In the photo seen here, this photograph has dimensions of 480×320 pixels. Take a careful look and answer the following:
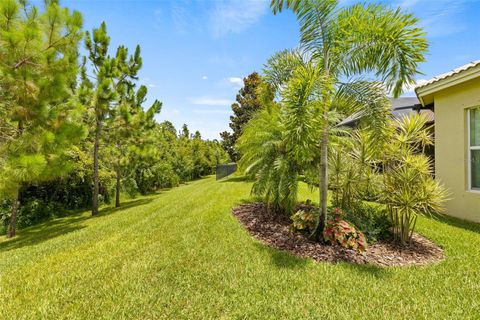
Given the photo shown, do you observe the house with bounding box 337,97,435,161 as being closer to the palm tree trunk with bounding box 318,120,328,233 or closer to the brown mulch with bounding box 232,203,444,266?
the palm tree trunk with bounding box 318,120,328,233

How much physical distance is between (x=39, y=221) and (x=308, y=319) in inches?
487

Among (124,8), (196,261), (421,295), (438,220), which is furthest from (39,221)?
(438,220)

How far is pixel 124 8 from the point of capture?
6.31 m

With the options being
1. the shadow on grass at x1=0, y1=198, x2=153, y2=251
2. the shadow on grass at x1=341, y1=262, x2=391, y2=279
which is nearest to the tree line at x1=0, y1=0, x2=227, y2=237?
the shadow on grass at x1=0, y1=198, x2=153, y2=251

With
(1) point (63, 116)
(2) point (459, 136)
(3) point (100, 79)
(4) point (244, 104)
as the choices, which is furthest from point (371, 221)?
(4) point (244, 104)

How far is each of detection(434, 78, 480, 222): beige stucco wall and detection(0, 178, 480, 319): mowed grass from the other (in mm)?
1797

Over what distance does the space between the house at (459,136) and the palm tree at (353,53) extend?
272 cm

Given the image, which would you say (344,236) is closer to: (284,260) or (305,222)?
(305,222)

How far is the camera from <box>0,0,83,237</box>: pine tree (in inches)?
183

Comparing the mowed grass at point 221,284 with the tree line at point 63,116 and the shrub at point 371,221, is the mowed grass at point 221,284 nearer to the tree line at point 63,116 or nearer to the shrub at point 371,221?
the shrub at point 371,221

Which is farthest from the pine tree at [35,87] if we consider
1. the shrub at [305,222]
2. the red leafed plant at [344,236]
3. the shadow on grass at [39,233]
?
the red leafed plant at [344,236]

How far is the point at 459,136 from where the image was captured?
5.93m

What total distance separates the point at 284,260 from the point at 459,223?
16.6ft

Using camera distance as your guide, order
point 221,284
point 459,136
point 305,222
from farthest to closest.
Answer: point 459,136, point 305,222, point 221,284
